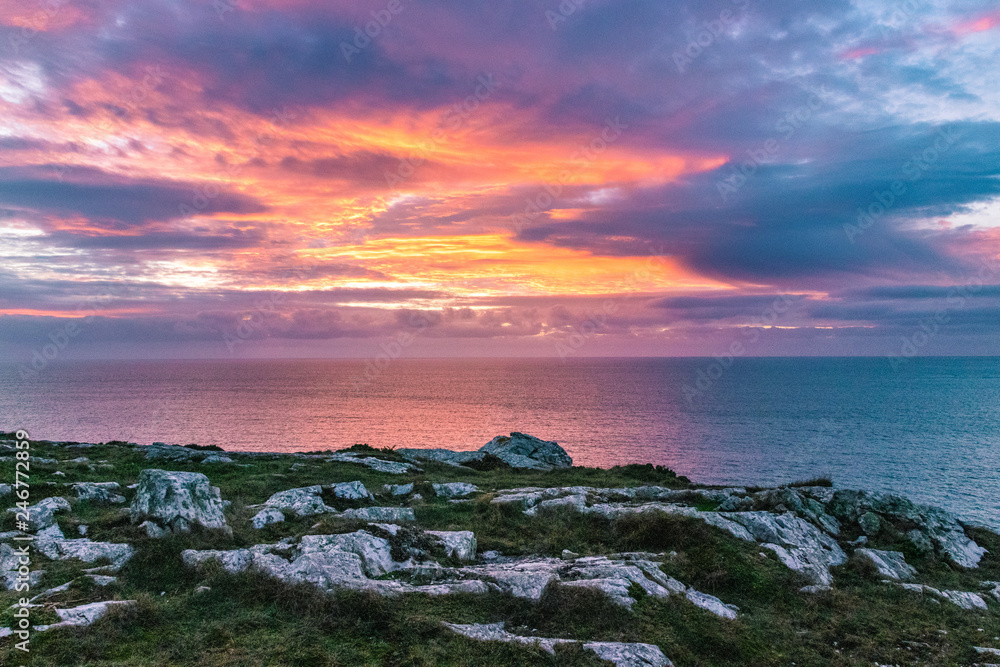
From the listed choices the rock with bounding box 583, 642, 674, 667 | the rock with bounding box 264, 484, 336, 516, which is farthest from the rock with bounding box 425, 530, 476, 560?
the rock with bounding box 583, 642, 674, 667

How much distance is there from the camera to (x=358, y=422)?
133 meters

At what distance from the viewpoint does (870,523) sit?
23734mm

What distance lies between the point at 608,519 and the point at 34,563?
744 inches

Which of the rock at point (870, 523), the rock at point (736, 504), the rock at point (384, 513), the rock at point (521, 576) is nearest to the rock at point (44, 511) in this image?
the rock at point (384, 513)

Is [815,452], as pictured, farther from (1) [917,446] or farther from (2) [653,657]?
(2) [653,657]

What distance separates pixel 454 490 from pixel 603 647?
18861mm

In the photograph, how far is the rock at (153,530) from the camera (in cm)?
1588

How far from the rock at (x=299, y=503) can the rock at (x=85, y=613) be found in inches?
385

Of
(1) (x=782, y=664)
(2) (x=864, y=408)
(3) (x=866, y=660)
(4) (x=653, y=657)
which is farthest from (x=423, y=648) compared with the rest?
(2) (x=864, y=408)

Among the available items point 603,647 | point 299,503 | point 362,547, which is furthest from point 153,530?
point 603,647

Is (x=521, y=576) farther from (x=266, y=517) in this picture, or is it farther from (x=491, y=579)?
(x=266, y=517)

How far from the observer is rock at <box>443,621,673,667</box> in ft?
36.3

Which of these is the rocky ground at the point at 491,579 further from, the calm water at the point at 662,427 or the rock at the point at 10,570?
the calm water at the point at 662,427

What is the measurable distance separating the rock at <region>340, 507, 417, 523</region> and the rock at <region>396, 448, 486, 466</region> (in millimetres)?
23604
